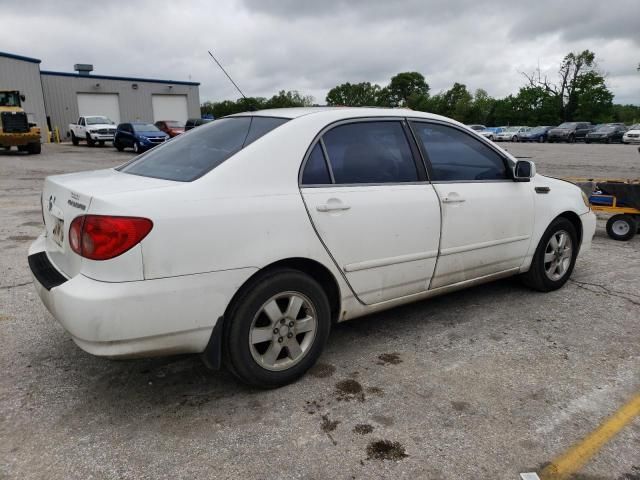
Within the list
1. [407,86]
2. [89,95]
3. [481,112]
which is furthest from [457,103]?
[89,95]

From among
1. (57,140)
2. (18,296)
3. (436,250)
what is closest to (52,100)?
(57,140)

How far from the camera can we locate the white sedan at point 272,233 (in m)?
2.41

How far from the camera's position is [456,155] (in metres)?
3.79

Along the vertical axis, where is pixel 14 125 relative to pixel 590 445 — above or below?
above

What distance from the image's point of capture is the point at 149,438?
251 centimetres

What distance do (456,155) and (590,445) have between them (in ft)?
6.87

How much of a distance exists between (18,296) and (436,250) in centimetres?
351

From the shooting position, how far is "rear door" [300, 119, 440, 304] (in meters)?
2.97

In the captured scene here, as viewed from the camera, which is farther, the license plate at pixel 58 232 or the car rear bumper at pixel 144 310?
the license plate at pixel 58 232

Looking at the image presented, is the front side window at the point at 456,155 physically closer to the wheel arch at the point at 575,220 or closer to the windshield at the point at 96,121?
the wheel arch at the point at 575,220

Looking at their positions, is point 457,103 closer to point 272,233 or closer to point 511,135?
point 511,135

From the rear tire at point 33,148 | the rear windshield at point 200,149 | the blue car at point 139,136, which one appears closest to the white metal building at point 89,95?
the rear tire at point 33,148

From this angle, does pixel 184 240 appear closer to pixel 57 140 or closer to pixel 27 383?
pixel 27 383

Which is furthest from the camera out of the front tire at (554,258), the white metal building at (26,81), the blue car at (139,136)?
the white metal building at (26,81)
